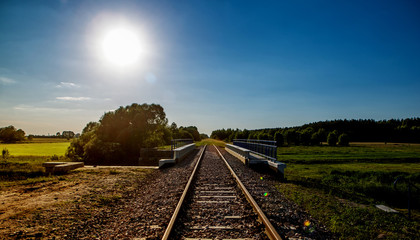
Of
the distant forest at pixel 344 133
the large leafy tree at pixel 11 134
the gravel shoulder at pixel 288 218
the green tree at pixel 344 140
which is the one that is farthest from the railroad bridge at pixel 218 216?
the large leafy tree at pixel 11 134

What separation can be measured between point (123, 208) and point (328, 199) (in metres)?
5.99

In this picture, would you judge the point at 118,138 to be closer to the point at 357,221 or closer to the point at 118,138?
the point at 118,138

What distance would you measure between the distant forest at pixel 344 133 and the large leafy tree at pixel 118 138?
33.2 meters

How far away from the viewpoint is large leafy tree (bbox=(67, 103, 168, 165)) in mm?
32906

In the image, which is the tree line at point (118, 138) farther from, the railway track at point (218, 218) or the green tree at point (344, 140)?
the green tree at point (344, 140)

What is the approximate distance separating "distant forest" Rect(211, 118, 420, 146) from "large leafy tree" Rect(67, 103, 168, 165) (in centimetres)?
3324

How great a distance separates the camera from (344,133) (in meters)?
65.1

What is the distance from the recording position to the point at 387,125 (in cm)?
9944

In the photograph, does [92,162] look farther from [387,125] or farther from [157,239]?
[387,125]

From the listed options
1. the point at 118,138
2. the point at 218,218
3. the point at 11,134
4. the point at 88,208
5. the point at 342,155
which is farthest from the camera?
the point at 11,134

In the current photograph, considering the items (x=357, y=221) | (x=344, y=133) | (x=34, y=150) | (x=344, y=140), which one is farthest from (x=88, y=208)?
(x=344, y=133)

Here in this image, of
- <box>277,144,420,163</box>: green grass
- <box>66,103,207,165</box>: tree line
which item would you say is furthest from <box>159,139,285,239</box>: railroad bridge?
<box>66,103,207,165</box>: tree line

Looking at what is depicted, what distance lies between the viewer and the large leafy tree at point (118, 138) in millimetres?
32906

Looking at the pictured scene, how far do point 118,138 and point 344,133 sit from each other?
63169mm
